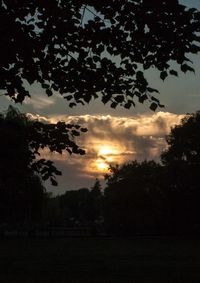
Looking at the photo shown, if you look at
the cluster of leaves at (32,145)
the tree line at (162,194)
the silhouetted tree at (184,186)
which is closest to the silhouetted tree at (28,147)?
the cluster of leaves at (32,145)

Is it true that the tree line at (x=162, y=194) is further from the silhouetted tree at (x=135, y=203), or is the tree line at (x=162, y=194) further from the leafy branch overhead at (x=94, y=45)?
the leafy branch overhead at (x=94, y=45)

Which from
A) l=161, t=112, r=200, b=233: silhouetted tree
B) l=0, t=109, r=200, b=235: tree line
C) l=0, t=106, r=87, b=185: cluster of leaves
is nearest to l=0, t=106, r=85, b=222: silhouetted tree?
l=0, t=106, r=87, b=185: cluster of leaves

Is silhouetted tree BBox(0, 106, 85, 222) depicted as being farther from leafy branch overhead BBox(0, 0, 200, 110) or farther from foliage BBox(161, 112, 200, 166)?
foliage BBox(161, 112, 200, 166)

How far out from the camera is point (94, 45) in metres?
9.49

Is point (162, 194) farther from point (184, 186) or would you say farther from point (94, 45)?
point (94, 45)

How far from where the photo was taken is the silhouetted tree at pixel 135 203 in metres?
75.4

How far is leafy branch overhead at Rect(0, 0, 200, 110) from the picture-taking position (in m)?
8.59

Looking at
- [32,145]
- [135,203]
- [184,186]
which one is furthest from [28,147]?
[135,203]

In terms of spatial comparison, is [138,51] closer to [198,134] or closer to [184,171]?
[184,171]

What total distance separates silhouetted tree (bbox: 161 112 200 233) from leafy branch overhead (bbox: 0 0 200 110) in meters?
64.7

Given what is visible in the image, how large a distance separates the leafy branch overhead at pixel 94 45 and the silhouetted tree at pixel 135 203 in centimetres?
6588

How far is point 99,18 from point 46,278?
44.1 feet

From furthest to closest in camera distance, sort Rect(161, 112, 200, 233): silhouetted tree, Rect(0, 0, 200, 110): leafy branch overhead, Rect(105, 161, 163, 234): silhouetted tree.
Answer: Rect(105, 161, 163, 234): silhouetted tree
Rect(161, 112, 200, 233): silhouetted tree
Rect(0, 0, 200, 110): leafy branch overhead

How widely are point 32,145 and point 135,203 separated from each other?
67.2 m
